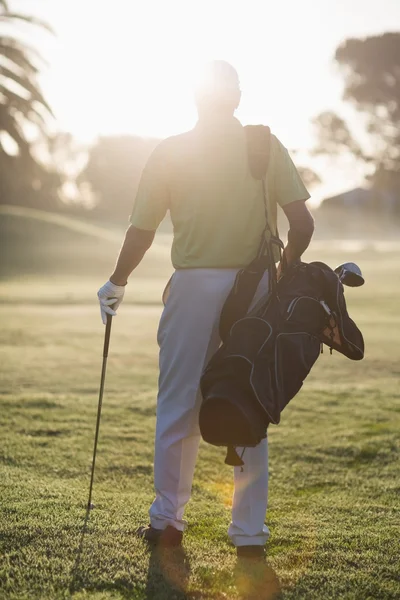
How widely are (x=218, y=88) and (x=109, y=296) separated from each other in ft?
3.86

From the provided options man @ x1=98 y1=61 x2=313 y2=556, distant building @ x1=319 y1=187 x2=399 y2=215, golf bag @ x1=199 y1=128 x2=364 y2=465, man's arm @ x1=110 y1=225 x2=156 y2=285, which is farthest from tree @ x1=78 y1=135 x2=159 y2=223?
golf bag @ x1=199 y1=128 x2=364 y2=465

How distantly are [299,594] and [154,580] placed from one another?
604 millimetres

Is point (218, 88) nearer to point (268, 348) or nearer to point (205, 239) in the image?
point (205, 239)

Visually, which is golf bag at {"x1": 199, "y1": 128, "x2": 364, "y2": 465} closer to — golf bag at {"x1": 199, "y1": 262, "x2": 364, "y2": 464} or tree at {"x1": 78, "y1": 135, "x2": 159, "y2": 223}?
golf bag at {"x1": 199, "y1": 262, "x2": 364, "y2": 464}

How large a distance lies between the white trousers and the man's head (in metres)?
0.79

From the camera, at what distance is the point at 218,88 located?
418 centimetres

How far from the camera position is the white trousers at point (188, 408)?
4.11 meters

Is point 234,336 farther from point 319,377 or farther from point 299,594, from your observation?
point 319,377

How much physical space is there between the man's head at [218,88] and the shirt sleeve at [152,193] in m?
0.30

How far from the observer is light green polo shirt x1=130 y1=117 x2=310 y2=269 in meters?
4.14

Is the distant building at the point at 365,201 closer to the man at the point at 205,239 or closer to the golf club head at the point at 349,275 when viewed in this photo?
the golf club head at the point at 349,275

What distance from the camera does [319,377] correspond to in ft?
36.6

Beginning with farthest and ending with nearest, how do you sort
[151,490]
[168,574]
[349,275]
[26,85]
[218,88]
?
1. [26,85]
2. [151,490]
3. [349,275]
4. [218,88]
5. [168,574]

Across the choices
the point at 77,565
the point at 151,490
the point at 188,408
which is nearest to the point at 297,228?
the point at 188,408
